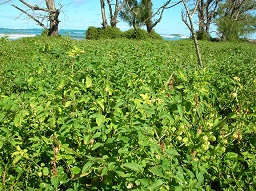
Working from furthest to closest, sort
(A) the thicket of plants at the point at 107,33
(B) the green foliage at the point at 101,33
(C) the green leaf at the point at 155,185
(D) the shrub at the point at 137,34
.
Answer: (B) the green foliage at the point at 101,33
(A) the thicket of plants at the point at 107,33
(D) the shrub at the point at 137,34
(C) the green leaf at the point at 155,185

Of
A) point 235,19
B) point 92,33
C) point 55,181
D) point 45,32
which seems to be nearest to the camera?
point 55,181

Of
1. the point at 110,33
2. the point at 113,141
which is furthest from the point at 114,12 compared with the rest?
the point at 113,141

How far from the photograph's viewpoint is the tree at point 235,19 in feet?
89.3

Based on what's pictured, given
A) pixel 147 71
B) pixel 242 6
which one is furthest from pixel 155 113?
pixel 242 6

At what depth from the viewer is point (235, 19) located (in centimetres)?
3114

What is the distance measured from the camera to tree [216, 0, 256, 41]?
89.3 ft

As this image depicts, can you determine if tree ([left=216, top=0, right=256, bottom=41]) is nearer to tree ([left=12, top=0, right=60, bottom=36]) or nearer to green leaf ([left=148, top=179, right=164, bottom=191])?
tree ([left=12, top=0, right=60, bottom=36])

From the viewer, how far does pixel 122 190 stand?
1573mm

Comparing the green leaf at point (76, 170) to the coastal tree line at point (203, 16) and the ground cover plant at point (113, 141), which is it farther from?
the coastal tree line at point (203, 16)

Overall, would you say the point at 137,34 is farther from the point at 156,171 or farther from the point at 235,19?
the point at 156,171

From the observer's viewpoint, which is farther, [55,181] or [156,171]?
[55,181]

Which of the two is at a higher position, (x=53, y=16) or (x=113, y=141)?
(x=53, y=16)

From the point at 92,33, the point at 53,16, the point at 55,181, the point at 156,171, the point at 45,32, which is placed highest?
the point at 53,16

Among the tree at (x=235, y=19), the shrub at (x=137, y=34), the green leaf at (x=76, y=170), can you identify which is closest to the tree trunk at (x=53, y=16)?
the shrub at (x=137, y=34)
